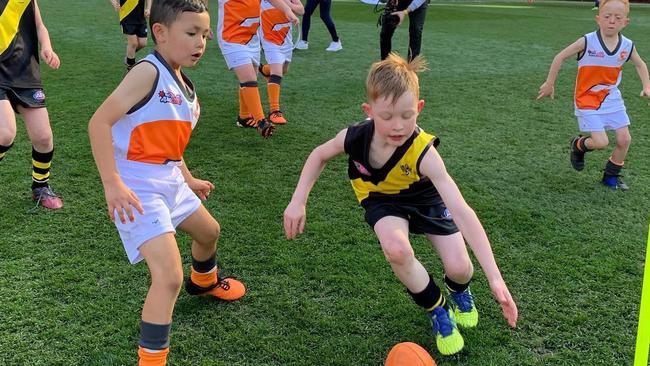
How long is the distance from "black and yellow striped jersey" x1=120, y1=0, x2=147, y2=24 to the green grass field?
59.7 inches

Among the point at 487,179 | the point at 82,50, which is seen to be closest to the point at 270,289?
the point at 487,179

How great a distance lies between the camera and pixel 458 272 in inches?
104

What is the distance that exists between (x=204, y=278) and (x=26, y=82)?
206cm

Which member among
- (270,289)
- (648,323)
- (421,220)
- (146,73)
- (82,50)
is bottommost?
(82,50)

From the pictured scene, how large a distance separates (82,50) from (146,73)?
8.64 meters

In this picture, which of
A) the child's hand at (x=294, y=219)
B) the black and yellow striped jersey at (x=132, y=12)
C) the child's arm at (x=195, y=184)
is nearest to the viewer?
the child's hand at (x=294, y=219)

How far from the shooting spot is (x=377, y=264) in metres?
3.29

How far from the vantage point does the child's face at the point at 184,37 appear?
238 cm

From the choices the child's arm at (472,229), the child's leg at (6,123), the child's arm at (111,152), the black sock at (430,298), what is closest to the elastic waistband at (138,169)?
the child's arm at (111,152)

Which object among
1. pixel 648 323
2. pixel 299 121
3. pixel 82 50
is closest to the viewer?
pixel 648 323

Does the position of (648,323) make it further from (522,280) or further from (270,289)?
(270,289)

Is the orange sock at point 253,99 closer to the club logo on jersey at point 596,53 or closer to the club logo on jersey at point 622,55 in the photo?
the club logo on jersey at point 596,53

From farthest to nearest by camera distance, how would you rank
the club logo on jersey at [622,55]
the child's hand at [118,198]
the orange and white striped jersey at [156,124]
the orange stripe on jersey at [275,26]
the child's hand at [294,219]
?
the orange stripe on jersey at [275,26] → the club logo on jersey at [622,55] → the child's hand at [294,219] → the orange and white striped jersey at [156,124] → the child's hand at [118,198]

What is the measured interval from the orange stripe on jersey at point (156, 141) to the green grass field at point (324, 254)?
2.78 feet
